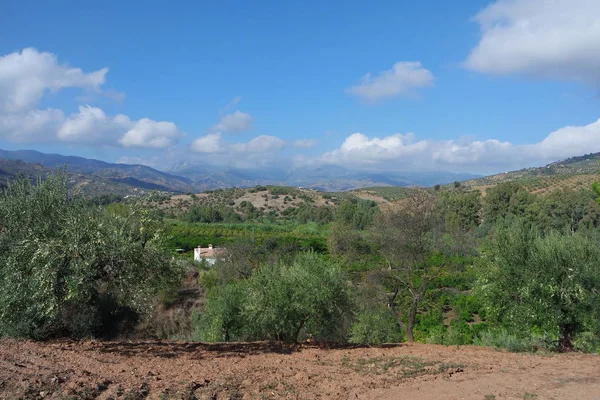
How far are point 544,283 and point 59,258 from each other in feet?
56.2

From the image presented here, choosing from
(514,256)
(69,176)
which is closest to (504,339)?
(514,256)

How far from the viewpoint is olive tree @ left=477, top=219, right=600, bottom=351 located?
1645cm

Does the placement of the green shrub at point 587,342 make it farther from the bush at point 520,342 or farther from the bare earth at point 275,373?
the bare earth at point 275,373

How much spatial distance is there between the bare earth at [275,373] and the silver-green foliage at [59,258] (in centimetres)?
120

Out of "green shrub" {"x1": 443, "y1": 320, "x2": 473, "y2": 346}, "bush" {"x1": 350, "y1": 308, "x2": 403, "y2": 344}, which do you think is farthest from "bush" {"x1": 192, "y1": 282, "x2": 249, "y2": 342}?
"green shrub" {"x1": 443, "y1": 320, "x2": 473, "y2": 346}

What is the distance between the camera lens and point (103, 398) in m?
9.29

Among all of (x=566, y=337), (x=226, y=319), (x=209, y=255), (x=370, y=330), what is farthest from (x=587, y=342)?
(x=209, y=255)

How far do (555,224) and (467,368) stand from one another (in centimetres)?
6018

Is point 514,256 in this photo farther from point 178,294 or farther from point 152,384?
point 178,294

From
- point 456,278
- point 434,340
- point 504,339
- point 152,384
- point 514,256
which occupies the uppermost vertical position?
point 514,256

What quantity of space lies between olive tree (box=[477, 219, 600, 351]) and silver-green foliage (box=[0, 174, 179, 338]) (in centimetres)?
1339

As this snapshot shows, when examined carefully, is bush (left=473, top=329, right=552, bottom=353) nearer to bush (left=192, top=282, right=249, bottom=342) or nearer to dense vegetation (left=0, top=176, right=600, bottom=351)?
dense vegetation (left=0, top=176, right=600, bottom=351)

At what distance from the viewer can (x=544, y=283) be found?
16.7 meters

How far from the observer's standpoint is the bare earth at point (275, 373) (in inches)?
395
